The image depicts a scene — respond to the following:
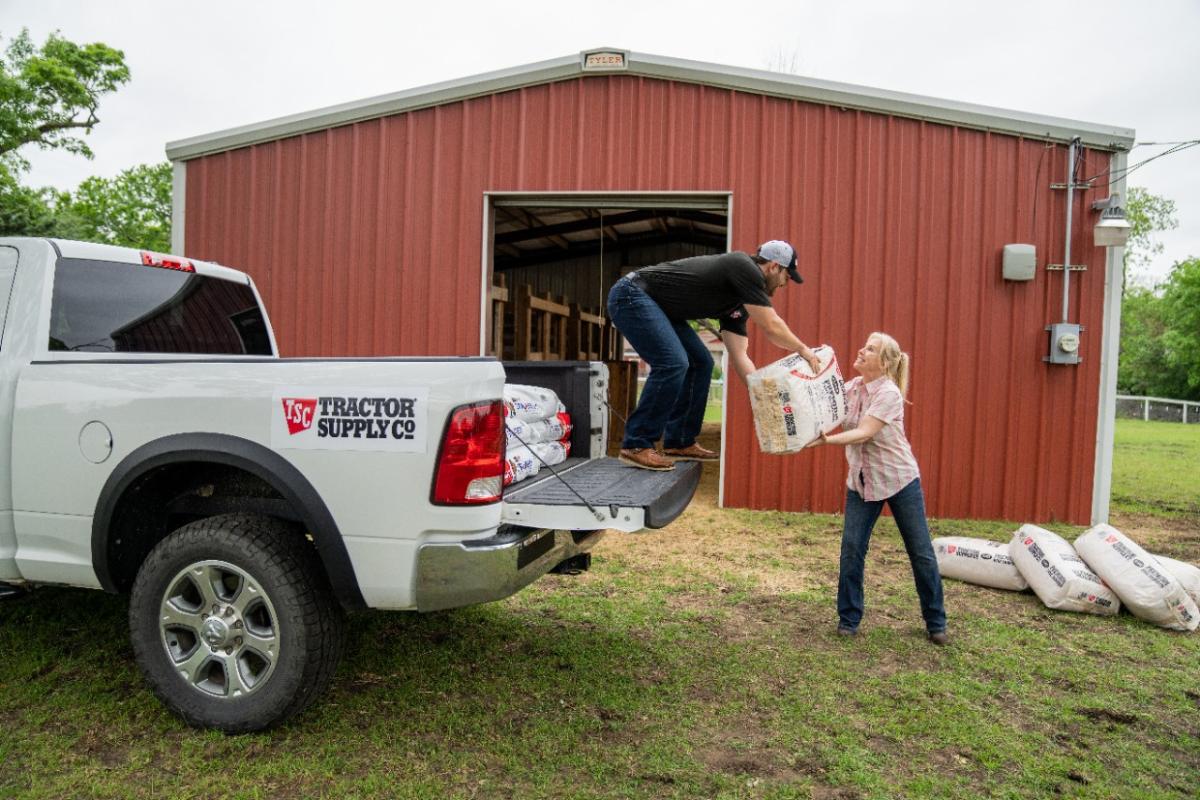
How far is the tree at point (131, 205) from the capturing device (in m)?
50.4

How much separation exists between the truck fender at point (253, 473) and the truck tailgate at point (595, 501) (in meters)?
0.60

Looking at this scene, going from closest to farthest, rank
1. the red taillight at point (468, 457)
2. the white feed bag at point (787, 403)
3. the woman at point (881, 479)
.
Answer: the red taillight at point (468, 457) → the white feed bag at point (787, 403) → the woman at point (881, 479)

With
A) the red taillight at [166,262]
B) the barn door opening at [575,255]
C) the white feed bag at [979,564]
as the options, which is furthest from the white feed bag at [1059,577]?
A: the red taillight at [166,262]

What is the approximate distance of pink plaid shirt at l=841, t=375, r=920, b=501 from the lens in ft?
13.8

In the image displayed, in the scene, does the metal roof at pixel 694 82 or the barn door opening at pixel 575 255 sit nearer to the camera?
the metal roof at pixel 694 82

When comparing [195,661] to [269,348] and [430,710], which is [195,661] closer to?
[430,710]

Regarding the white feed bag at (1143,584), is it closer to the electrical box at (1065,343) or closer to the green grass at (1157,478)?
the electrical box at (1065,343)

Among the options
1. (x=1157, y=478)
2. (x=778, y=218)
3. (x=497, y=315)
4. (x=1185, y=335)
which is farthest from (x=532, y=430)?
(x=1185, y=335)

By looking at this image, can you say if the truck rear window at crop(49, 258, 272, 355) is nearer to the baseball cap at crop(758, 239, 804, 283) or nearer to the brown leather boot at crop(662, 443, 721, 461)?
the brown leather boot at crop(662, 443, 721, 461)

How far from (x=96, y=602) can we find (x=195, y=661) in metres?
2.06

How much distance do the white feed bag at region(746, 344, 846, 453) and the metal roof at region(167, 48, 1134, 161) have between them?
506cm

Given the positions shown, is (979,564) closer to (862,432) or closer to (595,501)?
(862,432)

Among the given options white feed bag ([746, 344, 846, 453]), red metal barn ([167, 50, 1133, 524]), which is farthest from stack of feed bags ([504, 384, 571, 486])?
red metal barn ([167, 50, 1133, 524])

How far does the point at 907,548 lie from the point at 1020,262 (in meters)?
4.60
